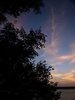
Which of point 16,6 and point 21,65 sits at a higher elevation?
point 16,6

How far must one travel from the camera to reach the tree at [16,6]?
64.9ft

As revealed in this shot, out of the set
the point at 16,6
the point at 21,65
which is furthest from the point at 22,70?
the point at 16,6

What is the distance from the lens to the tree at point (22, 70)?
763 inches

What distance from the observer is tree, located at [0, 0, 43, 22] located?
64.9ft

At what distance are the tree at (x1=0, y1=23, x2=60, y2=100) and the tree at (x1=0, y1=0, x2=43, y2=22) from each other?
1205 millimetres

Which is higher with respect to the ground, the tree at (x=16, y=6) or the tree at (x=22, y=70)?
the tree at (x=16, y=6)

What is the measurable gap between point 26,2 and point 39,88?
6701 mm

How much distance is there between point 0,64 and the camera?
774 inches

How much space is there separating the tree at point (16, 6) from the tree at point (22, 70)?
3.95ft

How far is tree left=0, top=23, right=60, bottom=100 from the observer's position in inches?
763

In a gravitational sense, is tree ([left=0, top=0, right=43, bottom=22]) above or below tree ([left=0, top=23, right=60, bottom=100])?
above

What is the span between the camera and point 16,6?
20.8 meters

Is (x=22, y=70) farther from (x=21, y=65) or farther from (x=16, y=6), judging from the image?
(x=16, y=6)

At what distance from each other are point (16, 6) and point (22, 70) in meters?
4.91
